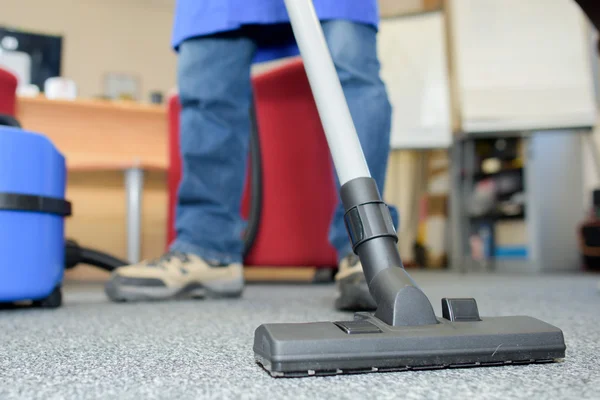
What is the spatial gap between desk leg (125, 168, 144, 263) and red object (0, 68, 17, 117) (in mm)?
652

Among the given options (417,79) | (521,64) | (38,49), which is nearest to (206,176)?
(417,79)

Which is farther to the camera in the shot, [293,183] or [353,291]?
[293,183]

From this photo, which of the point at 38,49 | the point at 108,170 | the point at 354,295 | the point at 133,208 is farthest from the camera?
the point at 38,49

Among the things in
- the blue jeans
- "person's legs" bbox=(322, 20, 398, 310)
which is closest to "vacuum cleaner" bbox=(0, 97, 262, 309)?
the blue jeans

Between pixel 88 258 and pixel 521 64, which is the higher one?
pixel 521 64

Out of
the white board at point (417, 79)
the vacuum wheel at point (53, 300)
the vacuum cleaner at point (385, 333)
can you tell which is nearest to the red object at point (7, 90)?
the vacuum wheel at point (53, 300)

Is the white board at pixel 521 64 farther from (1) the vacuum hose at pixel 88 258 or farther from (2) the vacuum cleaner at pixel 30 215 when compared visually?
(2) the vacuum cleaner at pixel 30 215

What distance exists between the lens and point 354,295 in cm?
76

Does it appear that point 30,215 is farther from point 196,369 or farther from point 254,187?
point 254,187

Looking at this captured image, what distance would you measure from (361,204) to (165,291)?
24.1 inches

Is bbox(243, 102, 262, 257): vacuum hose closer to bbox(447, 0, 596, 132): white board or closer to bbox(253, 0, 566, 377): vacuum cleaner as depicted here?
bbox(253, 0, 566, 377): vacuum cleaner

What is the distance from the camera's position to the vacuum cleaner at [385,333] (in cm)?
35

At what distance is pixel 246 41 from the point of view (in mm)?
992

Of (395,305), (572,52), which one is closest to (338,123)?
(395,305)
